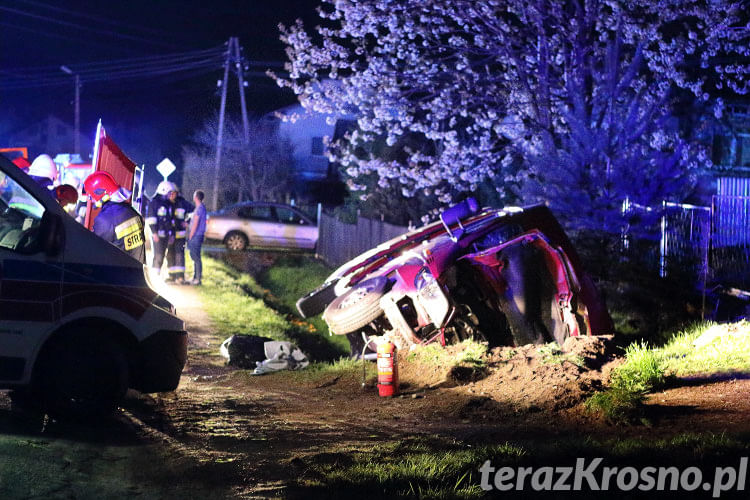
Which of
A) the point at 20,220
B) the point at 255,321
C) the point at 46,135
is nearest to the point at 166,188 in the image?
the point at 255,321

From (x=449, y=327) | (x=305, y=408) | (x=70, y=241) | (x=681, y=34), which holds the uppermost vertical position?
(x=681, y=34)

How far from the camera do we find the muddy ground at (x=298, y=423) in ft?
18.3

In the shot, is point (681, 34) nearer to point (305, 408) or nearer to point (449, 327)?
point (449, 327)

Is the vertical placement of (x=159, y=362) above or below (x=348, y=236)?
below

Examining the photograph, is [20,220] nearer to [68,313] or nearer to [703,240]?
[68,313]

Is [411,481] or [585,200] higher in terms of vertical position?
[585,200]

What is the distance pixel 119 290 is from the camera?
695cm

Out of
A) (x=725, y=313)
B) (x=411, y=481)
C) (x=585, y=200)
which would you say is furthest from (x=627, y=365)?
(x=585, y=200)

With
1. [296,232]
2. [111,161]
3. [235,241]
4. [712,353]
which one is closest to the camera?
[712,353]

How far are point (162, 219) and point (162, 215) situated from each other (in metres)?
0.09

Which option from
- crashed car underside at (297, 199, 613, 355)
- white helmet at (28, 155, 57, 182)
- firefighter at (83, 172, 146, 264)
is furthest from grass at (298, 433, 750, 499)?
white helmet at (28, 155, 57, 182)

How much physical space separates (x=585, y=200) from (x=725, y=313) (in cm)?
283

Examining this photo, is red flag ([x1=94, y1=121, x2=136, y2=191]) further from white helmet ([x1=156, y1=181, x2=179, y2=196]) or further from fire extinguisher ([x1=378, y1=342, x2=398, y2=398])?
white helmet ([x1=156, y1=181, x2=179, y2=196])

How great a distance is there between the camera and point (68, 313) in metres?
6.69
